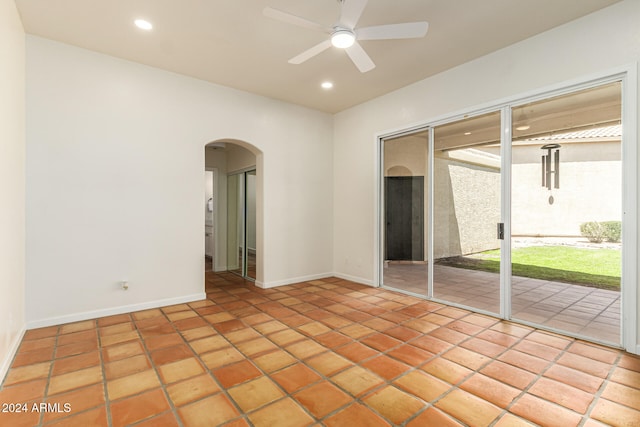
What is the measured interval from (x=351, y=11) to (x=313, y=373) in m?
2.70

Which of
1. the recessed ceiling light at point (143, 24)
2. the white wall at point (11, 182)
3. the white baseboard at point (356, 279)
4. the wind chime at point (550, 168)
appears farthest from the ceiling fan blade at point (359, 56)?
the white baseboard at point (356, 279)

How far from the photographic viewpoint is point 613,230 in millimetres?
2873

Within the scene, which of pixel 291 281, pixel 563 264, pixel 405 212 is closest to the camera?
pixel 563 264

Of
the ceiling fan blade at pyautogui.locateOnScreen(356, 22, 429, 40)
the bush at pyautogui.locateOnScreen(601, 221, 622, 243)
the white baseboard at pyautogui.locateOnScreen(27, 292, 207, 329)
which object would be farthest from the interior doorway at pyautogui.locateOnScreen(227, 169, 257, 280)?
the bush at pyautogui.locateOnScreen(601, 221, 622, 243)

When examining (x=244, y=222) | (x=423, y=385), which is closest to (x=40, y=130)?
(x=244, y=222)

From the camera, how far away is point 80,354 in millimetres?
2643

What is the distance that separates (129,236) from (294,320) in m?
2.25

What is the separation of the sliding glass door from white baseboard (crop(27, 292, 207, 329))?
10.6 ft

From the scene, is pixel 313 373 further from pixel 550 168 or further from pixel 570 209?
pixel 550 168

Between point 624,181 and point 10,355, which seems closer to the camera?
point 10,355

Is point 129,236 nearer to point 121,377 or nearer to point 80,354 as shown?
point 80,354

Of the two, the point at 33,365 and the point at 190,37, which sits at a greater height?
the point at 190,37

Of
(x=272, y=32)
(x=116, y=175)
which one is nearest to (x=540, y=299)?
(x=272, y=32)

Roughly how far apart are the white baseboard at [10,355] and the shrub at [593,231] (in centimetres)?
517
